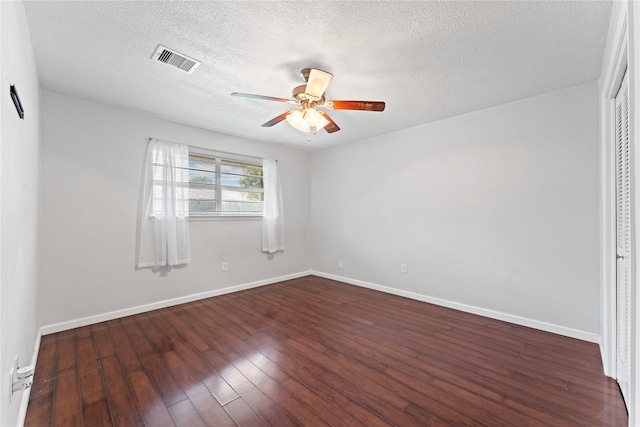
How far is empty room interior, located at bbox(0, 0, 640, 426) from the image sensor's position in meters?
1.61

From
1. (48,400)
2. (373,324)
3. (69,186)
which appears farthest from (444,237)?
(69,186)

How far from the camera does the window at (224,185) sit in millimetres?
3775

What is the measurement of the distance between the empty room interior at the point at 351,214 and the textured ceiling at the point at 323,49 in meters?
0.02

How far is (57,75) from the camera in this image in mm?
2363

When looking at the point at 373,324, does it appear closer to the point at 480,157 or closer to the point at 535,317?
the point at 535,317

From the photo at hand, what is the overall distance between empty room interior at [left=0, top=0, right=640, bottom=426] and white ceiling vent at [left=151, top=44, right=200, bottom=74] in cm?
4

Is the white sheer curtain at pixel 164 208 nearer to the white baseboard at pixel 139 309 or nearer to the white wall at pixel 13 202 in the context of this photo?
the white baseboard at pixel 139 309

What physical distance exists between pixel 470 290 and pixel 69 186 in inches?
179

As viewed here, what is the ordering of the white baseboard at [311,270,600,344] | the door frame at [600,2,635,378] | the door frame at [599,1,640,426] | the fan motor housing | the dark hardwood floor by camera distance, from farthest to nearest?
the white baseboard at [311,270,600,344], the fan motor housing, the door frame at [600,2,635,378], the dark hardwood floor, the door frame at [599,1,640,426]

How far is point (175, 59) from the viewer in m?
2.12

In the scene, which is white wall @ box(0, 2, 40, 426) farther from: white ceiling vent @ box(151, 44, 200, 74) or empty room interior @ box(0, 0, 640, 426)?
white ceiling vent @ box(151, 44, 200, 74)

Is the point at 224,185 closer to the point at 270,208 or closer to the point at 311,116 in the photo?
the point at 270,208

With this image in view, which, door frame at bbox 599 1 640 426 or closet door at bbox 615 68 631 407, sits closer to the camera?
door frame at bbox 599 1 640 426

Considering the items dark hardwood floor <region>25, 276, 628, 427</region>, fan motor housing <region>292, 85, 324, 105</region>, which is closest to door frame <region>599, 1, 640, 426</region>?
dark hardwood floor <region>25, 276, 628, 427</region>
